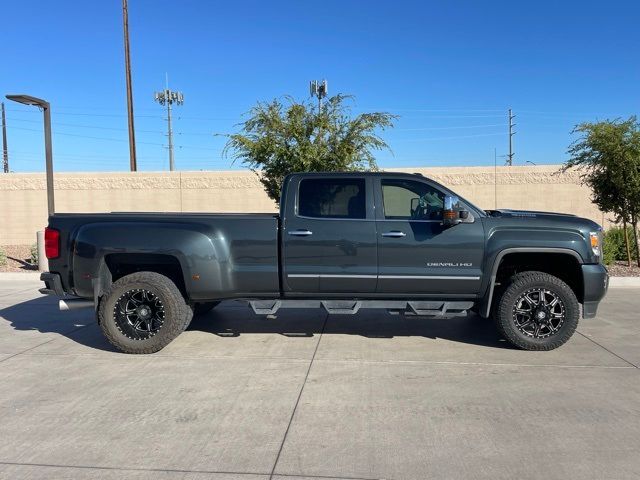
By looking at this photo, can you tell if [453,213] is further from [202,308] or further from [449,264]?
[202,308]

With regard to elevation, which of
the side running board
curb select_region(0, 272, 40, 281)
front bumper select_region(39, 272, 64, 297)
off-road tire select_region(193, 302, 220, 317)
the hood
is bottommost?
off-road tire select_region(193, 302, 220, 317)

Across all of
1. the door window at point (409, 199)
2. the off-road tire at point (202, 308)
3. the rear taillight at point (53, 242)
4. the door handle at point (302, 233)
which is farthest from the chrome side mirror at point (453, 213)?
the rear taillight at point (53, 242)

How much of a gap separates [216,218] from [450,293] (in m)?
2.80

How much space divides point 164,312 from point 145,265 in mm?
735

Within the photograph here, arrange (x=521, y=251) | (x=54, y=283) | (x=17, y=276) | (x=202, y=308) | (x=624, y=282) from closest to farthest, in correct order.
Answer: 1. (x=521, y=251)
2. (x=54, y=283)
3. (x=202, y=308)
4. (x=624, y=282)
5. (x=17, y=276)

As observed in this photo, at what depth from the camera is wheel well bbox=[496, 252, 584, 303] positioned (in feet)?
19.7

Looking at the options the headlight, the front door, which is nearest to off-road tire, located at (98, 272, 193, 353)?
the front door

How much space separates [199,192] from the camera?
18094mm

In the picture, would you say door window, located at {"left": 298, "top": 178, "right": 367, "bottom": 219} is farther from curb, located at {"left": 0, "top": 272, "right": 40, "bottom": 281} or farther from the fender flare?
curb, located at {"left": 0, "top": 272, "right": 40, "bottom": 281}

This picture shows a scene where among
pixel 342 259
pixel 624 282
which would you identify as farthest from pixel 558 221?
pixel 624 282

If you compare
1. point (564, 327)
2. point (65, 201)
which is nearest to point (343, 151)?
point (564, 327)

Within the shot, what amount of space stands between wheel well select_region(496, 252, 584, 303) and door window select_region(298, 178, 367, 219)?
182 centimetres

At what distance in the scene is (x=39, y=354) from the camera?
19.8 feet

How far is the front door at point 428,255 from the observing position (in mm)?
5848
